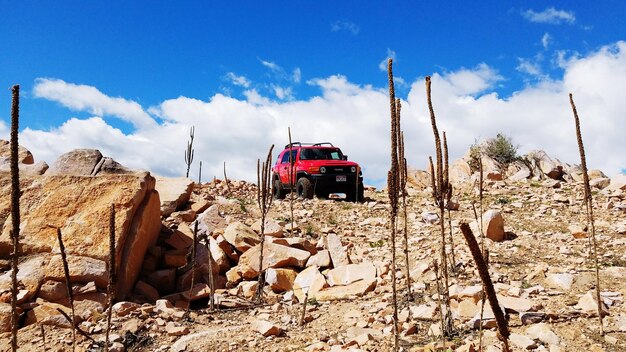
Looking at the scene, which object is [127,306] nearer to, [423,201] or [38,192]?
[38,192]

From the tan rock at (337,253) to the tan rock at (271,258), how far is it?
0.46 meters

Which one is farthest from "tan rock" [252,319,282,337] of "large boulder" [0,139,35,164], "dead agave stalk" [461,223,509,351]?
"large boulder" [0,139,35,164]

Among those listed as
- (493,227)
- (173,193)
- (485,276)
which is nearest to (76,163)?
(173,193)

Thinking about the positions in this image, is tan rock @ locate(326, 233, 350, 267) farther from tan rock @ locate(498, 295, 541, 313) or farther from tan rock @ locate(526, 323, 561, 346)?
tan rock @ locate(526, 323, 561, 346)

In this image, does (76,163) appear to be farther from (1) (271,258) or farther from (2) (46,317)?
(1) (271,258)

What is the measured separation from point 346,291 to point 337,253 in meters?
1.54

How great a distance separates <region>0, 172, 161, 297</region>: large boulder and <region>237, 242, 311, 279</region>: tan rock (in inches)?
71.6

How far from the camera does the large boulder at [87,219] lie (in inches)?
277

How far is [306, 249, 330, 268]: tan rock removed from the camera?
8.33 m

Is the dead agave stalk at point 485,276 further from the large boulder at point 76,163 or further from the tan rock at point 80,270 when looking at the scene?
the large boulder at point 76,163

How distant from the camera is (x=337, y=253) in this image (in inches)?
336

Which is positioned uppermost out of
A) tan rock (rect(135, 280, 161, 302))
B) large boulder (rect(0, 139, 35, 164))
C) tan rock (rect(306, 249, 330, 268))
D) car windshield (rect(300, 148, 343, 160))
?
car windshield (rect(300, 148, 343, 160))

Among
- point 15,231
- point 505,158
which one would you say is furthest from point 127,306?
point 505,158

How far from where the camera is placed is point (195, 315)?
21.5 ft
